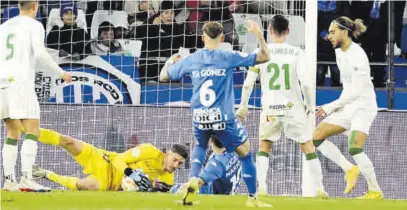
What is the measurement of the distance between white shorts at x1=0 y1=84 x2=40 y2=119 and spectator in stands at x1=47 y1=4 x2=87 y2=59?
4.54 metres

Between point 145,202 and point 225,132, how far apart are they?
3.22ft

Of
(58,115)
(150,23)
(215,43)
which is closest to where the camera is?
(215,43)

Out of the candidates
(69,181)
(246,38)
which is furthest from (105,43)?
(69,181)

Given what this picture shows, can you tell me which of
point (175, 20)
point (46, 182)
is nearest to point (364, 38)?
point (175, 20)

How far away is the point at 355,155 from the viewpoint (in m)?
13.2

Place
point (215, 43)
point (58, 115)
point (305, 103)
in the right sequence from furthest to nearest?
point (58, 115) < point (305, 103) < point (215, 43)

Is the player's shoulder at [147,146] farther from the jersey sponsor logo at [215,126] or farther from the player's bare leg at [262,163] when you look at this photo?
the jersey sponsor logo at [215,126]

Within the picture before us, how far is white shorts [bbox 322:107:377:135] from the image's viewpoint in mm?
13102

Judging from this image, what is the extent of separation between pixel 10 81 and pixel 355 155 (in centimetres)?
391

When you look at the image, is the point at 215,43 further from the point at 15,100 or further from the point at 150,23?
the point at 150,23

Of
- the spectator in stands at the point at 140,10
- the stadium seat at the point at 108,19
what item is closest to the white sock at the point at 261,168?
the spectator in stands at the point at 140,10

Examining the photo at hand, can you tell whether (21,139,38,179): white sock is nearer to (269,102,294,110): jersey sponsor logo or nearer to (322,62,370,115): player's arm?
(269,102,294,110): jersey sponsor logo

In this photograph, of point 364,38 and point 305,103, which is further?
point 364,38

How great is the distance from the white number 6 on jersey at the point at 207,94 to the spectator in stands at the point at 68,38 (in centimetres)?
554
